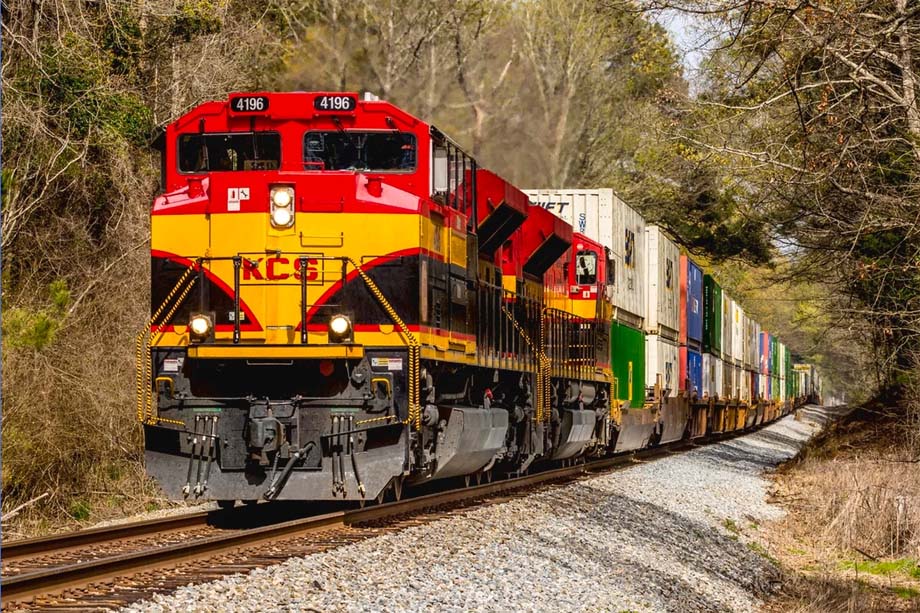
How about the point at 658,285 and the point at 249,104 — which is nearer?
the point at 249,104

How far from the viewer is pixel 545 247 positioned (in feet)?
52.0

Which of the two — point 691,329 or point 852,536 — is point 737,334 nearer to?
point 691,329

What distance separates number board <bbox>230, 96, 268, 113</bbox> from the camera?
1077 centimetres

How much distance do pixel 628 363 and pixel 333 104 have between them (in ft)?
38.3

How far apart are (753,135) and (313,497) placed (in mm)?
9843

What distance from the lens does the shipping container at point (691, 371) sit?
2695 cm

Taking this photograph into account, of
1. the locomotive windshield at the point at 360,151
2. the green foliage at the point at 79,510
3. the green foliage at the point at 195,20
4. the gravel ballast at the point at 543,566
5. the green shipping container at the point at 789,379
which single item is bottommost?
the green foliage at the point at 79,510

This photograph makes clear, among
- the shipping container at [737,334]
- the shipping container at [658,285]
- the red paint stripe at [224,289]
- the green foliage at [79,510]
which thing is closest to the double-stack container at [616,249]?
the shipping container at [658,285]

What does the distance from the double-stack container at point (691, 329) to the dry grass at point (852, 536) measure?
572cm

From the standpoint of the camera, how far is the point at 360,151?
429 inches

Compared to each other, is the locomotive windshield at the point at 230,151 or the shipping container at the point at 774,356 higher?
the locomotive windshield at the point at 230,151

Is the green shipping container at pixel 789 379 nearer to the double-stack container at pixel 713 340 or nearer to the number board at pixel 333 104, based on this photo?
the double-stack container at pixel 713 340

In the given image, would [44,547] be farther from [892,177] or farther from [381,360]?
[892,177]

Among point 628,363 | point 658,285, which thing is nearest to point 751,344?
point 658,285
